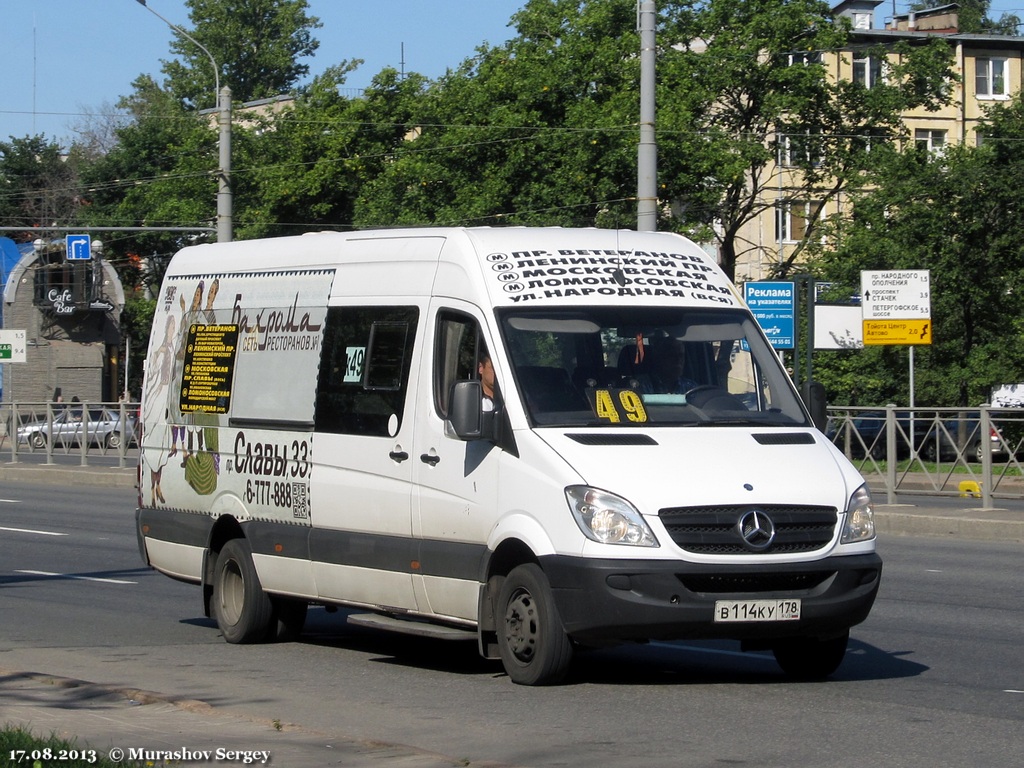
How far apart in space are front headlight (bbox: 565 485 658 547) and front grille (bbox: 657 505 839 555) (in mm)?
124

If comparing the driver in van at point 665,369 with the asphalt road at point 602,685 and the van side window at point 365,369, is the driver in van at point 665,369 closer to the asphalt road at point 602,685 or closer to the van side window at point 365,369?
the van side window at point 365,369

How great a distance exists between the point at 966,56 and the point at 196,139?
114ft

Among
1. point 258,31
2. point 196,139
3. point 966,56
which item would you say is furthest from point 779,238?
point 258,31

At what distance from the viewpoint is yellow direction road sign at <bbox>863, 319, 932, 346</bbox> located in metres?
29.6

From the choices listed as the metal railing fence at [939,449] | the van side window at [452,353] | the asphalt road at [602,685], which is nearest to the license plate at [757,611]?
the asphalt road at [602,685]

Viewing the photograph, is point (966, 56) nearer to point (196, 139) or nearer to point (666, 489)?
point (196, 139)

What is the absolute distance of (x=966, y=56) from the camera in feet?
243

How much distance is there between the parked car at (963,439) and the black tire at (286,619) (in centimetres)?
1209

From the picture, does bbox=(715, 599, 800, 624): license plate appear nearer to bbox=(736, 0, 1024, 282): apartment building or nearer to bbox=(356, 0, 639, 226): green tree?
bbox=(356, 0, 639, 226): green tree

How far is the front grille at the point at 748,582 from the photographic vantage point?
810cm

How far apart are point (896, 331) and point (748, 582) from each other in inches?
885

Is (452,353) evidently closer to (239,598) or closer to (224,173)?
(239,598)

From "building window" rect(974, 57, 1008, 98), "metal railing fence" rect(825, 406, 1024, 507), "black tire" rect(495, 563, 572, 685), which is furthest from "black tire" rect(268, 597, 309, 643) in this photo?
"building window" rect(974, 57, 1008, 98)

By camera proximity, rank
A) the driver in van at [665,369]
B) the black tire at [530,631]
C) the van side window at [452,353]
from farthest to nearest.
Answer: the van side window at [452,353], the driver in van at [665,369], the black tire at [530,631]
